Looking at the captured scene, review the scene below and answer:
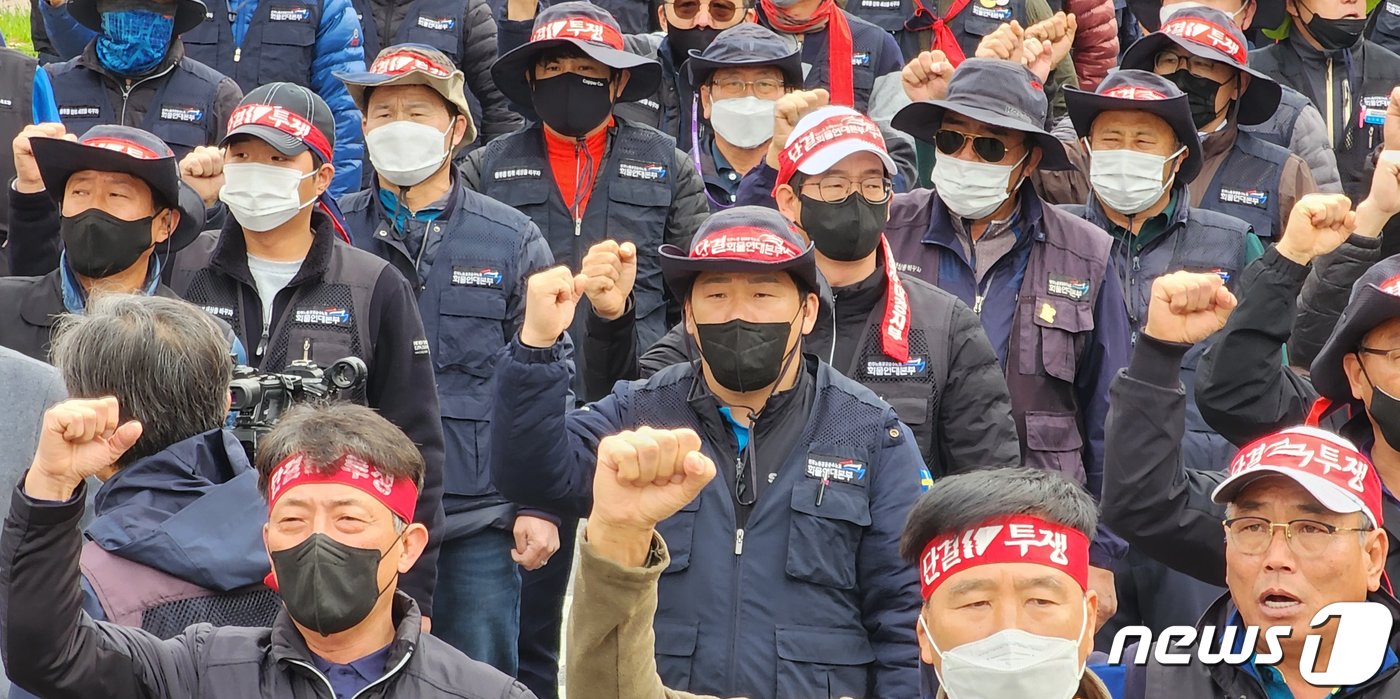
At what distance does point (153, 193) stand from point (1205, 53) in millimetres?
4462

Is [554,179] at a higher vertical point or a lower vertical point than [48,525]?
lower

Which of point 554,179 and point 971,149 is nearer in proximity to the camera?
point 971,149

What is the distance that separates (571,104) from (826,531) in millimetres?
3661

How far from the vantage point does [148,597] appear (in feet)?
15.8

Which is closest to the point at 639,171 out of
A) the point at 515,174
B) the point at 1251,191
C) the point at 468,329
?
the point at 515,174

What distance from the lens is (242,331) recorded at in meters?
7.00

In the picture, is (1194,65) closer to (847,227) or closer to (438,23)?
(847,227)

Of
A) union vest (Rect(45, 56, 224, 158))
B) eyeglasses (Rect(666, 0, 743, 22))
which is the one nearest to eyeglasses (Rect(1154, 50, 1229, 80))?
eyeglasses (Rect(666, 0, 743, 22))

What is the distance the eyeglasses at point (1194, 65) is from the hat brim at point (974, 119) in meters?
1.02

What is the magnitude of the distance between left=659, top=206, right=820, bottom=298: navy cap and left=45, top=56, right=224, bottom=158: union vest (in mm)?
3947

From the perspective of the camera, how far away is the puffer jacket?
11703mm

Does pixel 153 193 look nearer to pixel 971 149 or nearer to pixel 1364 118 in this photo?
pixel 971 149

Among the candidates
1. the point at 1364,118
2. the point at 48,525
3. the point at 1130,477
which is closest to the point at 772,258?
the point at 1130,477

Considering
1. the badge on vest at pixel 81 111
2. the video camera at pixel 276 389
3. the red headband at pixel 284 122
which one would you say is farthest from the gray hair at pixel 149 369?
the badge on vest at pixel 81 111
